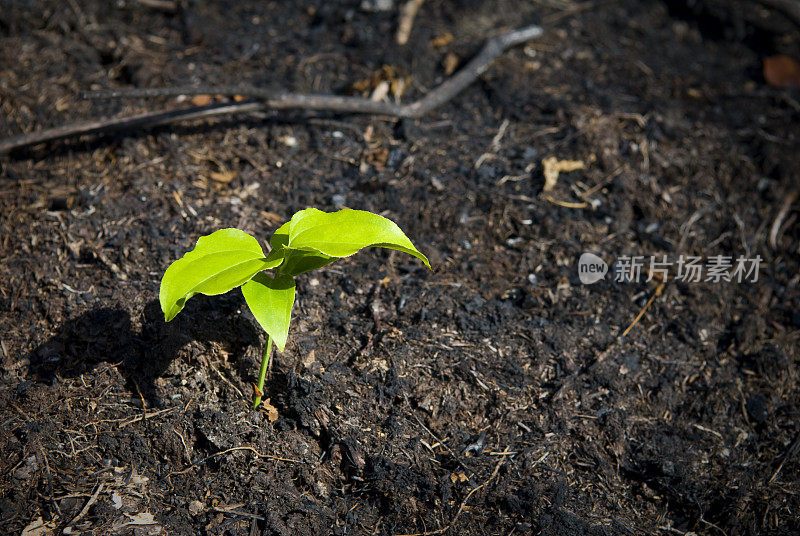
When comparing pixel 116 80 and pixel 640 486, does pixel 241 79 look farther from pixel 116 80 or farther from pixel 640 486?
pixel 640 486

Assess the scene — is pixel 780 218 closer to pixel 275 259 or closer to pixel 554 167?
pixel 554 167

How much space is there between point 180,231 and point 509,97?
1.65m

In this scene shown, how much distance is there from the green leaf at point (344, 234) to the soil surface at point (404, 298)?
1.67ft

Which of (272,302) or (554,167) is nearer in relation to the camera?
(272,302)

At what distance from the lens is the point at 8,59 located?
2740mm

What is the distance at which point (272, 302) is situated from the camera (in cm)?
151

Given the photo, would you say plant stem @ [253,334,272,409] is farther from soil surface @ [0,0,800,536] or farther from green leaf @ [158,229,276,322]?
green leaf @ [158,229,276,322]

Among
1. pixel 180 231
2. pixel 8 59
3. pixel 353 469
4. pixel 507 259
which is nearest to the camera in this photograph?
pixel 353 469

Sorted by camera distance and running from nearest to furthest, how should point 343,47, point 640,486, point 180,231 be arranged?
point 640,486, point 180,231, point 343,47

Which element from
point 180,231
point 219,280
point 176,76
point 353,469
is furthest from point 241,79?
point 353,469

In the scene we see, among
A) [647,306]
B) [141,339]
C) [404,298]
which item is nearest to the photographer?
[141,339]

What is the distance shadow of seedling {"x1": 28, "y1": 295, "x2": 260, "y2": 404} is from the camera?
6.06 feet

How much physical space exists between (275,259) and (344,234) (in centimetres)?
18

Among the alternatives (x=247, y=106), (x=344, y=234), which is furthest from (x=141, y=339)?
(x=247, y=106)
